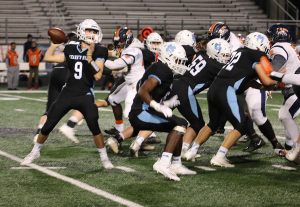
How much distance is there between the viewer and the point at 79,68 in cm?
783

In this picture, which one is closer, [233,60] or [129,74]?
[233,60]

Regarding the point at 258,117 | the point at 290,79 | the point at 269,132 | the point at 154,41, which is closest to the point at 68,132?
the point at 154,41

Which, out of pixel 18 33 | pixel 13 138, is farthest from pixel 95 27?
pixel 18 33

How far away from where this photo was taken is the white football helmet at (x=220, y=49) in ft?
27.5

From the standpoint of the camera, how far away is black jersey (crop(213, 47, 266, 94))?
789 centimetres

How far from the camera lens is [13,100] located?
1741 centimetres

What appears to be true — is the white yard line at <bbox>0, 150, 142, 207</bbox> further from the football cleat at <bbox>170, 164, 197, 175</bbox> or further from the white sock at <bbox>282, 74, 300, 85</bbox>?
the white sock at <bbox>282, 74, 300, 85</bbox>

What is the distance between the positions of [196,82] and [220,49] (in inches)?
21.7

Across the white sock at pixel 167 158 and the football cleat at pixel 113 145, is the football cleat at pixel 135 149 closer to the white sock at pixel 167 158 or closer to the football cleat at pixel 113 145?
the football cleat at pixel 113 145

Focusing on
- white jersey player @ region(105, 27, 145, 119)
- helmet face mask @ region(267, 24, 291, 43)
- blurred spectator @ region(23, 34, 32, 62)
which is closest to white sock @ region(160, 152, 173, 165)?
helmet face mask @ region(267, 24, 291, 43)

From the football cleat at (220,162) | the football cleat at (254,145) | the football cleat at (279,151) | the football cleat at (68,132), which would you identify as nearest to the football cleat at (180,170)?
the football cleat at (220,162)

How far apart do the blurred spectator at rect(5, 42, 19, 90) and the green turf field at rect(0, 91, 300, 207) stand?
11.6 meters

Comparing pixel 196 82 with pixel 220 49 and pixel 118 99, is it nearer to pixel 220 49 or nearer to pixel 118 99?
pixel 220 49

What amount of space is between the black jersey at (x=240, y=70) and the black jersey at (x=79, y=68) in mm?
1247
